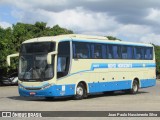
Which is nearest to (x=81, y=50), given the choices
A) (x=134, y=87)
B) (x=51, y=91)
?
(x=51, y=91)

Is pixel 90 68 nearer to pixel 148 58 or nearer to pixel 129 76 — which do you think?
pixel 129 76

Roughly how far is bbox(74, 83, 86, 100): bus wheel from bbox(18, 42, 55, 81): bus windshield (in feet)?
7.52

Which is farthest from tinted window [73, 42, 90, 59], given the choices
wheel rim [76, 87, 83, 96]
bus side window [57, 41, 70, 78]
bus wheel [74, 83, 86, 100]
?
wheel rim [76, 87, 83, 96]

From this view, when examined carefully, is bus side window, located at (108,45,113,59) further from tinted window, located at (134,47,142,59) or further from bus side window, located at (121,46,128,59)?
tinted window, located at (134,47,142,59)

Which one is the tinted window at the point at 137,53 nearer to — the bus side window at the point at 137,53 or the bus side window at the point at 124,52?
the bus side window at the point at 137,53

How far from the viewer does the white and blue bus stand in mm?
22969

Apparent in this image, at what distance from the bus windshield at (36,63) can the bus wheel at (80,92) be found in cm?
229

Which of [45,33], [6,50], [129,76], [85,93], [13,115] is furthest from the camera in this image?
[45,33]

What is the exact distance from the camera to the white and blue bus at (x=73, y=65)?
2297 centimetres

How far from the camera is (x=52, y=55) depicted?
74.9 ft

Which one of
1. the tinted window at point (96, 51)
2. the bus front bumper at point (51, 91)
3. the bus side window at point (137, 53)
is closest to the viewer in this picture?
the bus front bumper at point (51, 91)

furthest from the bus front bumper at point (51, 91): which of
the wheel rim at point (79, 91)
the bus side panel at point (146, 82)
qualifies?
the bus side panel at point (146, 82)

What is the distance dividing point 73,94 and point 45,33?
110 feet

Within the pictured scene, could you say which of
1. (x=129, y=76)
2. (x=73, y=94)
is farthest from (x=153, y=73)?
(x=73, y=94)
